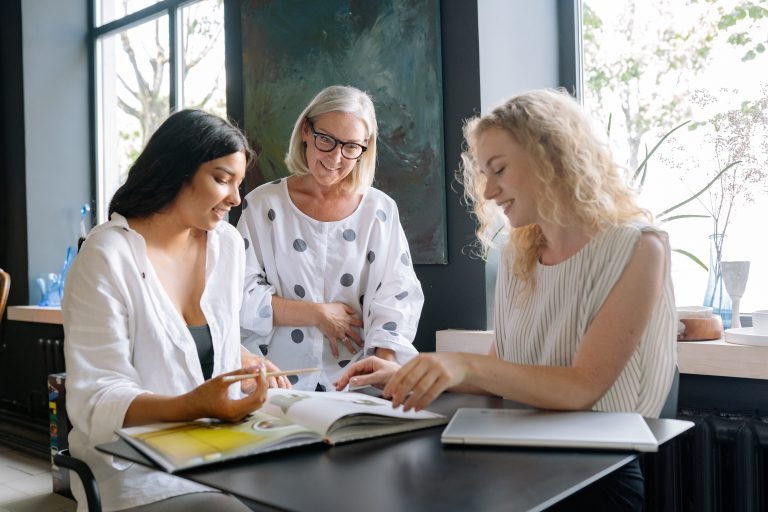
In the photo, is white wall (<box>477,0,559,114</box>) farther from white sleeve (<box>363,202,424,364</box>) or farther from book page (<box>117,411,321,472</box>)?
book page (<box>117,411,321,472</box>)

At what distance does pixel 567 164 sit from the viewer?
1.53 meters

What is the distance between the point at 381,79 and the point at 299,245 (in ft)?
3.49

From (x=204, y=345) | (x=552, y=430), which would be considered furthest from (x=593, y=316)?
(x=204, y=345)

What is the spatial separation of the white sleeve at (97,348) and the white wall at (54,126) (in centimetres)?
384

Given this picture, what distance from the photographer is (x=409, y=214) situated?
2920 millimetres

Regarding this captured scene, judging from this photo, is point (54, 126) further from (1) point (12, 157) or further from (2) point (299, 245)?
(2) point (299, 245)

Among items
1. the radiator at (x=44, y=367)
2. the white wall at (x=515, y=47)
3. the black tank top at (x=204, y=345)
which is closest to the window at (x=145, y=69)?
the radiator at (x=44, y=367)

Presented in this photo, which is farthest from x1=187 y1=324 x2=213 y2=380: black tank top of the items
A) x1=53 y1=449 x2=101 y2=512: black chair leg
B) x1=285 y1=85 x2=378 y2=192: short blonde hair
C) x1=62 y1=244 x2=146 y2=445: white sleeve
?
x1=285 y1=85 x2=378 y2=192: short blonde hair

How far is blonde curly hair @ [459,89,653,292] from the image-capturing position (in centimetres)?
152

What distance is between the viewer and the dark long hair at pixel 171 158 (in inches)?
62.6

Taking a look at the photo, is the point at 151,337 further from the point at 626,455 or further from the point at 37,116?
the point at 37,116

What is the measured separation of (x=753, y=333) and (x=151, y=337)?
1.60 meters

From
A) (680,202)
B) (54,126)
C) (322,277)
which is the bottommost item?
(322,277)

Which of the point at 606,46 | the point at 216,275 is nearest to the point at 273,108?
the point at 606,46
